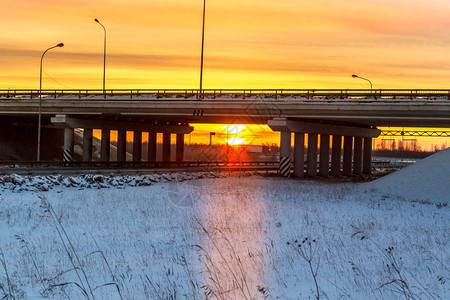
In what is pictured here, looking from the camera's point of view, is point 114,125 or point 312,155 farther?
point 114,125

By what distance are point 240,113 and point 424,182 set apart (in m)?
24.8

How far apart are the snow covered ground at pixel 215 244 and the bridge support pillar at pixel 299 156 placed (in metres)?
26.4

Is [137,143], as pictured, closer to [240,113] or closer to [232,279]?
[240,113]

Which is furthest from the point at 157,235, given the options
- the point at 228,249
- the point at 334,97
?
the point at 334,97

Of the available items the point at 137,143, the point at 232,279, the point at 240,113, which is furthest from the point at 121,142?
the point at 232,279

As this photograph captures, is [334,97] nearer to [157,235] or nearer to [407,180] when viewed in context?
[407,180]

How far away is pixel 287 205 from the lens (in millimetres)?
30422

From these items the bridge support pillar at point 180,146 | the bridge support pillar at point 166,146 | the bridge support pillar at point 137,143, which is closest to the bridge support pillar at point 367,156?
the bridge support pillar at point 180,146

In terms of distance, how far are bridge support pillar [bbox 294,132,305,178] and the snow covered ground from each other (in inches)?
1039

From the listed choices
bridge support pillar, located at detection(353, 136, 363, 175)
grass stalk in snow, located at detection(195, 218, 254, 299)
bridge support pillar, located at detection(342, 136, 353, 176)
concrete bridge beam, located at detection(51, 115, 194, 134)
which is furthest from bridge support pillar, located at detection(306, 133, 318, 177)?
grass stalk in snow, located at detection(195, 218, 254, 299)

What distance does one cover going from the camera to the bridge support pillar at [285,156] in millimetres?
62156

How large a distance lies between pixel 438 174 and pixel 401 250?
2661cm

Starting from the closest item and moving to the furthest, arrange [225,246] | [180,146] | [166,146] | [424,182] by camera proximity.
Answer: [225,246]
[424,182]
[166,146]
[180,146]

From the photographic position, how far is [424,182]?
135ft
